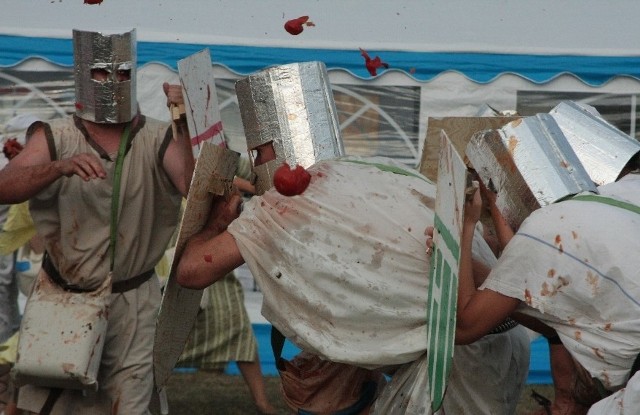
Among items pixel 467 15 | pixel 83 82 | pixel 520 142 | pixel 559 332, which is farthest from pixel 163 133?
pixel 467 15

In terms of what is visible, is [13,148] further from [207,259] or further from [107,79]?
[207,259]

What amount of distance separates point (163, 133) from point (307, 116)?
75 centimetres

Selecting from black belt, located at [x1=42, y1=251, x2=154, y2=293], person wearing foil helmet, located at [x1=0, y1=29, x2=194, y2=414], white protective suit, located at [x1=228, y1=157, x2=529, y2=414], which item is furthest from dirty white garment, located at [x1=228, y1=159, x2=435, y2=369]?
black belt, located at [x1=42, y1=251, x2=154, y2=293]

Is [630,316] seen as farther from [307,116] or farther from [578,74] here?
[578,74]

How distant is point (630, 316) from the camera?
10.9ft

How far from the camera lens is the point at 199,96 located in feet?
14.2

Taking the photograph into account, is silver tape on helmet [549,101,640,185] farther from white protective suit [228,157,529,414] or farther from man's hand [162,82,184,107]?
man's hand [162,82,184,107]

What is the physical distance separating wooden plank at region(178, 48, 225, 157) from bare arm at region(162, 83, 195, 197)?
6.3 inches

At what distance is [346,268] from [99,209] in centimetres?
149

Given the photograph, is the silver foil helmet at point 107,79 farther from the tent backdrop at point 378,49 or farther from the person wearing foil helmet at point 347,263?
the tent backdrop at point 378,49

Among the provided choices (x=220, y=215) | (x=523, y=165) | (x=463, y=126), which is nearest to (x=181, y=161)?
(x=220, y=215)

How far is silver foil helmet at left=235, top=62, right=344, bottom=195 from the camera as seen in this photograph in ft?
14.1

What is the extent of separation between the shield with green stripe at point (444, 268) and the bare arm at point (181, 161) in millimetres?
1435

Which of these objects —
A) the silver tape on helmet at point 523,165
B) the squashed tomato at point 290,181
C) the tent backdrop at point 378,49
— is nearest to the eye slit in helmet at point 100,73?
the squashed tomato at point 290,181
